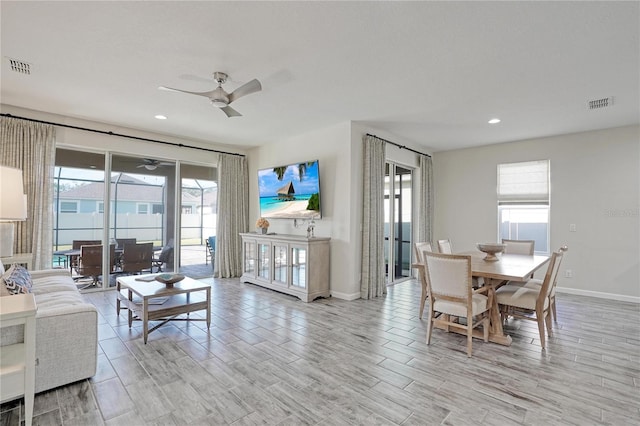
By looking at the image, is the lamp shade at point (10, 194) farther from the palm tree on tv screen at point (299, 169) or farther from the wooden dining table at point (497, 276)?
the wooden dining table at point (497, 276)

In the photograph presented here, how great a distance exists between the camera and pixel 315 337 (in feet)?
10.7

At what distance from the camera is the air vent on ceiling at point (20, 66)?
2.96 meters

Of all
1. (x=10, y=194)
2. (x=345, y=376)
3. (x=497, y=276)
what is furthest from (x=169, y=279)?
(x=497, y=276)

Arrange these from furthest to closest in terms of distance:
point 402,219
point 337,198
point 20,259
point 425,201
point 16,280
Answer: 1. point 402,219
2. point 425,201
3. point 337,198
4. point 20,259
5. point 16,280

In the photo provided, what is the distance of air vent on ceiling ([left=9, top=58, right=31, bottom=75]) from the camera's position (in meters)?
2.96

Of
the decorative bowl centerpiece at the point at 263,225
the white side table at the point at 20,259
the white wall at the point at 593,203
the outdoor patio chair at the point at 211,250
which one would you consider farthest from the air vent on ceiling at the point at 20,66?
the white wall at the point at 593,203

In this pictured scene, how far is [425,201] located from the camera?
6312 millimetres

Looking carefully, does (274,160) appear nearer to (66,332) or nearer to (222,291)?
(222,291)

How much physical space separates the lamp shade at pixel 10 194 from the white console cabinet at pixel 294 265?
3082mm

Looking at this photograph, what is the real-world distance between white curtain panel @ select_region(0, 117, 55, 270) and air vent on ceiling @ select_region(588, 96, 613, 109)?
718 centimetres

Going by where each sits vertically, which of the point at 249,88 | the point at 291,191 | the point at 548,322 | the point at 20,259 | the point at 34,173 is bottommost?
the point at 548,322

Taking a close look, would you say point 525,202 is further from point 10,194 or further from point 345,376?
point 10,194

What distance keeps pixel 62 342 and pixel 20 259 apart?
2.58 m

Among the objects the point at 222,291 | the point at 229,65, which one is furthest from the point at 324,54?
the point at 222,291
